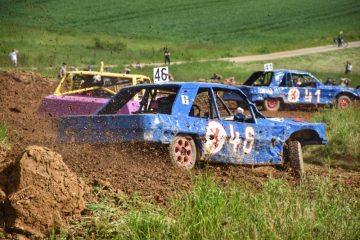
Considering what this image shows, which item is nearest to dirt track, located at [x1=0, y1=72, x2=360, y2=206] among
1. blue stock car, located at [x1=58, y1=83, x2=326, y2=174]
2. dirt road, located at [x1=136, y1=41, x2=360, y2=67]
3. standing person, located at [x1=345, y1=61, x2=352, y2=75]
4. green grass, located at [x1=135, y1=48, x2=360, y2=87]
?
blue stock car, located at [x1=58, y1=83, x2=326, y2=174]

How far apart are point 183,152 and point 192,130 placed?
32cm

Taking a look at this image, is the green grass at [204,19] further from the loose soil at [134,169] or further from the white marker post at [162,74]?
the loose soil at [134,169]

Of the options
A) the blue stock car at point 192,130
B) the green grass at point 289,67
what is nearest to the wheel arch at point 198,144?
the blue stock car at point 192,130

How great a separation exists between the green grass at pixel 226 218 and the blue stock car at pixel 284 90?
537 inches

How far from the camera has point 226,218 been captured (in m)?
4.61

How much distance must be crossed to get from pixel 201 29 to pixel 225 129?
4902 cm

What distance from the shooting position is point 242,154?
28.0ft

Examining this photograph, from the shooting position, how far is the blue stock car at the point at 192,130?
751 centimetres

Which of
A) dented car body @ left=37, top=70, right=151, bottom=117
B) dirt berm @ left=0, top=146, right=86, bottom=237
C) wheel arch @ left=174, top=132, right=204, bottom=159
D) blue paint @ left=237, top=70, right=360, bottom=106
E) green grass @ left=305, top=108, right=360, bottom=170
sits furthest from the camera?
blue paint @ left=237, top=70, right=360, bottom=106

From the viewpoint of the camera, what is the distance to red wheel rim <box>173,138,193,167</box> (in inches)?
299

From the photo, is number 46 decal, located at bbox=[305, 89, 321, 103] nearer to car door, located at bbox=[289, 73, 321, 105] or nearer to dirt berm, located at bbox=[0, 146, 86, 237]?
car door, located at bbox=[289, 73, 321, 105]

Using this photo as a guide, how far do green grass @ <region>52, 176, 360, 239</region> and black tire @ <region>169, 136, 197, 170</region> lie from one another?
2.24 meters

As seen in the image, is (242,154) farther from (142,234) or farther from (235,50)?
(235,50)

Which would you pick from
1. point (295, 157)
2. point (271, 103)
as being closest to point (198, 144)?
point (295, 157)
